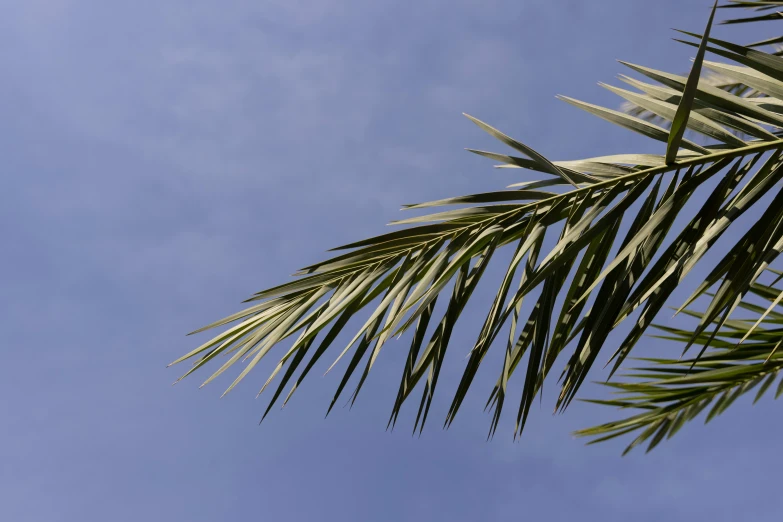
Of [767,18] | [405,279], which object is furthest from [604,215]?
[767,18]

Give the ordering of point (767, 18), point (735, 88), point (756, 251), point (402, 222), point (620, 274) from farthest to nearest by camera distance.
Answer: point (735, 88)
point (767, 18)
point (402, 222)
point (620, 274)
point (756, 251)

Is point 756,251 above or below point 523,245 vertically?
below

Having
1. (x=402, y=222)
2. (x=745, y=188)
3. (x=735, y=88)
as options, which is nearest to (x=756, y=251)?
(x=745, y=188)

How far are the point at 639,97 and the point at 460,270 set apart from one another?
1.56ft

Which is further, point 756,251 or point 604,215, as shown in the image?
point 604,215

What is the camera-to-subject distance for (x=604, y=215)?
4.00 ft

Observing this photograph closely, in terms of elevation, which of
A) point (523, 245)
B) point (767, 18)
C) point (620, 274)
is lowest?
point (620, 274)

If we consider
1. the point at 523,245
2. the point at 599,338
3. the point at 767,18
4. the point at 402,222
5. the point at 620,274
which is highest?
the point at 767,18

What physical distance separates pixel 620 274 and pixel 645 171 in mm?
206

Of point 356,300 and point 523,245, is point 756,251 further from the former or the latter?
point 356,300

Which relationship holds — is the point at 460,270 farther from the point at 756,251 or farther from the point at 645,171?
the point at 756,251

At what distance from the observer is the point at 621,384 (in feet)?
7.10

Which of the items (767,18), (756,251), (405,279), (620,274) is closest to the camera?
(756,251)

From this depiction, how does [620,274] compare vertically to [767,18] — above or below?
below
